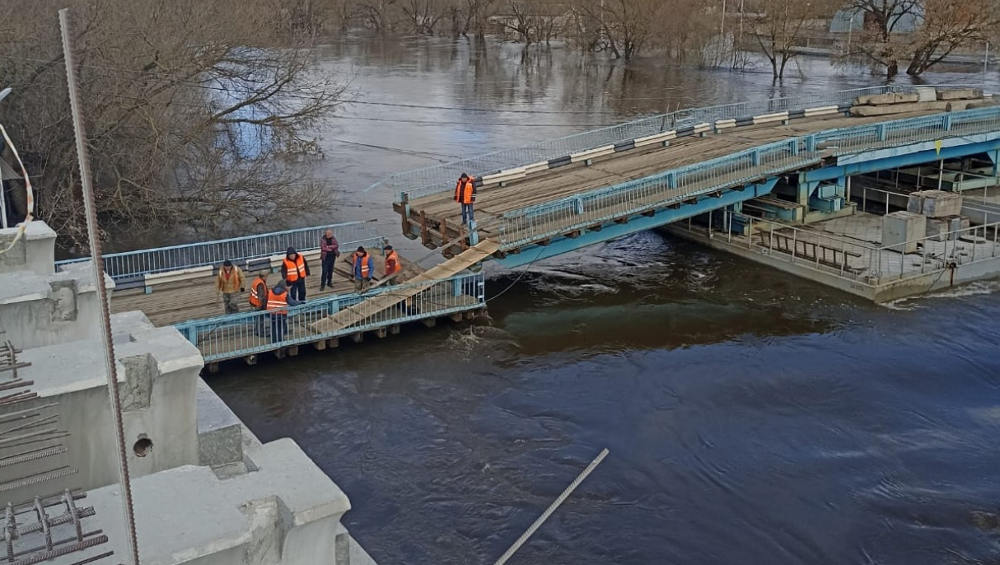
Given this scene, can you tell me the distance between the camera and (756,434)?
733 inches

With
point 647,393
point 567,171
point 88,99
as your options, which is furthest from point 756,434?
point 88,99

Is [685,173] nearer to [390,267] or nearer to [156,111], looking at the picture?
[390,267]

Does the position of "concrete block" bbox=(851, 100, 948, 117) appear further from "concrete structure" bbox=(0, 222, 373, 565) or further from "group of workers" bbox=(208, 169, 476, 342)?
"concrete structure" bbox=(0, 222, 373, 565)

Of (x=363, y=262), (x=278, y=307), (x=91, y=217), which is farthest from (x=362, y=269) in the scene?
(x=91, y=217)

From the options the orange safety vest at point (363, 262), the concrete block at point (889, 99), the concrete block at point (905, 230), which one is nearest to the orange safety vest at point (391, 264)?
the orange safety vest at point (363, 262)

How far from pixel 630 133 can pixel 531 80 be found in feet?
101

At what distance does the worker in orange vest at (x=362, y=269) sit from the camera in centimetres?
2250

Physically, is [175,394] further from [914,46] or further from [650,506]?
[914,46]

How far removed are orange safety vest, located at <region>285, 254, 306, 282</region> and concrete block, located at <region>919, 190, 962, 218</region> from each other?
1748 centimetres

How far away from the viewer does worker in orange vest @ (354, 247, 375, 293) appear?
73.8ft

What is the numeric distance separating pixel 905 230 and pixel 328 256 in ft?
50.7

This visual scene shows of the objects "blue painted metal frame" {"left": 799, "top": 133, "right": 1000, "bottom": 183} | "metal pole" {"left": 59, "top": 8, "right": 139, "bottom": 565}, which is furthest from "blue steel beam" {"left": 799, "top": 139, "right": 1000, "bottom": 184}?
"metal pole" {"left": 59, "top": 8, "right": 139, "bottom": 565}

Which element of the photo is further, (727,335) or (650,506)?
(727,335)

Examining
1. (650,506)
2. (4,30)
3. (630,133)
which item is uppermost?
(4,30)
